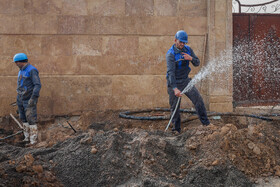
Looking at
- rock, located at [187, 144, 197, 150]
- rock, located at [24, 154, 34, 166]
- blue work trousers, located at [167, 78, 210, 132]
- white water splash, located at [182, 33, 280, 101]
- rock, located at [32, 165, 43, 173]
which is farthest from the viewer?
white water splash, located at [182, 33, 280, 101]

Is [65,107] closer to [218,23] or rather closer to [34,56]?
[34,56]

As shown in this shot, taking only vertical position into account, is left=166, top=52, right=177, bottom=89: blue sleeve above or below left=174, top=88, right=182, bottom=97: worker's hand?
above

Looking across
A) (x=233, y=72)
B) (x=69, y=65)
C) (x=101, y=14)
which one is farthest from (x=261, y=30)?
(x=69, y=65)

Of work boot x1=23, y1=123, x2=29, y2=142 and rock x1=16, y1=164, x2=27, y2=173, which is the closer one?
rock x1=16, y1=164, x2=27, y2=173

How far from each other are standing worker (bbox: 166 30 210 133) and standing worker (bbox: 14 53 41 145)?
294 cm

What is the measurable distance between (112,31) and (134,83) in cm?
156

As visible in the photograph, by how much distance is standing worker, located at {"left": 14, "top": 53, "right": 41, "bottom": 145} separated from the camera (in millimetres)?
5914

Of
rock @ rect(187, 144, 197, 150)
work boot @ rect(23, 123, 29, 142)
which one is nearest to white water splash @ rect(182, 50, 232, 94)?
rock @ rect(187, 144, 197, 150)

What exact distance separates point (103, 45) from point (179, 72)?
2.86 m

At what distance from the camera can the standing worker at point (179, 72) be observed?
523cm

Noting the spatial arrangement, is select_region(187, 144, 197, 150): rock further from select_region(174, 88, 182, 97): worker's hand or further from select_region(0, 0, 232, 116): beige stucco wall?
select_region(0, 0, 232, 116): beige stucco wall

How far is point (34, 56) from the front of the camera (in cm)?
739

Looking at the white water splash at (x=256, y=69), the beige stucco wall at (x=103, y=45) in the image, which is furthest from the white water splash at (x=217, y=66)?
the beige stucco wall at (x=103, y=45)

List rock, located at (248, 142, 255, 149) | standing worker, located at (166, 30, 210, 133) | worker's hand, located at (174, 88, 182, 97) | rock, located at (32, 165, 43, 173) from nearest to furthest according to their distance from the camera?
rock, located at (32, 165, 43, 173)
rock, located at (248, 142, 255, 149)
worker's hand, located at (174, 88, 182, 97)
standing worker, located at (166, 30, 210, 133)
